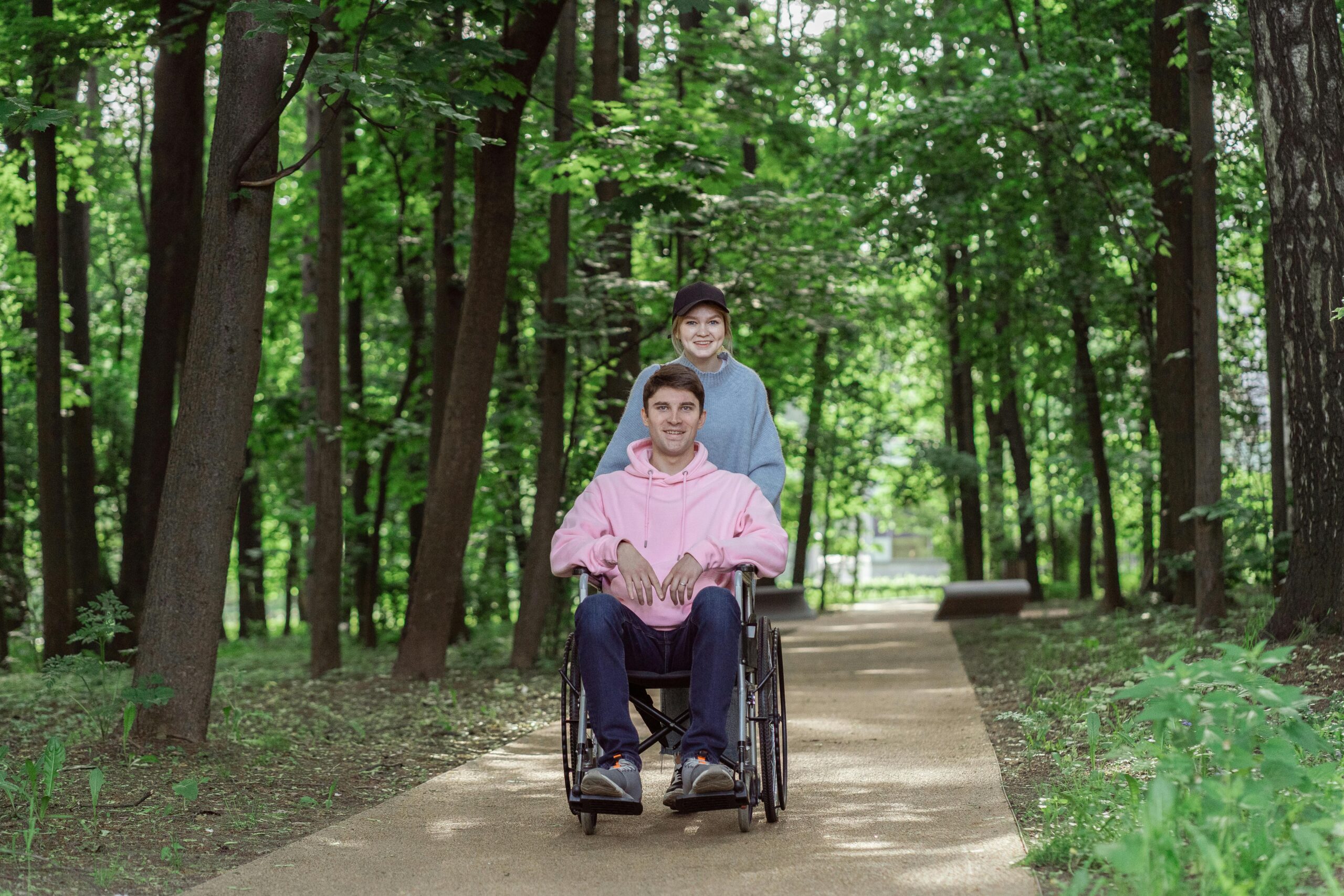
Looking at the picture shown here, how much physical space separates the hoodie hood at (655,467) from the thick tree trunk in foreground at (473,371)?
453cm

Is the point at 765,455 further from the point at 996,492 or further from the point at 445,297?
the point at 996,492

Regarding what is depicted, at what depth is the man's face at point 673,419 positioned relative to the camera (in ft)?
15.1

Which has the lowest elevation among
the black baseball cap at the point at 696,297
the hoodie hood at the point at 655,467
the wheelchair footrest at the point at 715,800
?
the wheelchair footrest at the point at 715,800

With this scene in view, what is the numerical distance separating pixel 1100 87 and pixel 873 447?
14464mm

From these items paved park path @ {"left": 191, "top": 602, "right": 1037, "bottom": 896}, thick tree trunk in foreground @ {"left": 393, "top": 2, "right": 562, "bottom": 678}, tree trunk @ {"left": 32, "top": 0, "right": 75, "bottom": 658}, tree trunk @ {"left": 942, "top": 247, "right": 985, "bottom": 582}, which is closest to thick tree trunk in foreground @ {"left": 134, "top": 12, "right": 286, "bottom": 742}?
paved park path @ {"left": 191, "top": 602, "right": 1037, "bottom": 896}

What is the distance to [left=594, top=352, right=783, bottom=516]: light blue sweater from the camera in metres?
4.81

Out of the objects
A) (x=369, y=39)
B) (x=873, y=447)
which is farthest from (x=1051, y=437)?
(x=369, y=39)

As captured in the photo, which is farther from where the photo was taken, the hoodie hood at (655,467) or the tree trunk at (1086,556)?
the tree trunk at (1086,556)

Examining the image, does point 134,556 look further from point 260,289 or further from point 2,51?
point 260,289

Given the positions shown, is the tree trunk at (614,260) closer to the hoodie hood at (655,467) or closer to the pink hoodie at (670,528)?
the hoodie hood at (655,467)

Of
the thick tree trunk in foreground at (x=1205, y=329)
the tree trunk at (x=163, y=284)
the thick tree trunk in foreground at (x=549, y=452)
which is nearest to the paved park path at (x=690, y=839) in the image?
the thick tree trunk in foreground at (x=1205, y=329)

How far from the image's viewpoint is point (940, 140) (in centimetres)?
1238

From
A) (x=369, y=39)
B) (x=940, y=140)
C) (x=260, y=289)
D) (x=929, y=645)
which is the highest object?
(x=940, y=140)

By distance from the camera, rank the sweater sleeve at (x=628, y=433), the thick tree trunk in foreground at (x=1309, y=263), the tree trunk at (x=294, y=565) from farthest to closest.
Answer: the tree trunk at (x=294, y=565), the thick tree trunk in foreground at (x=1309, y=263), the sweater sleeve at (x=628, y=433)
